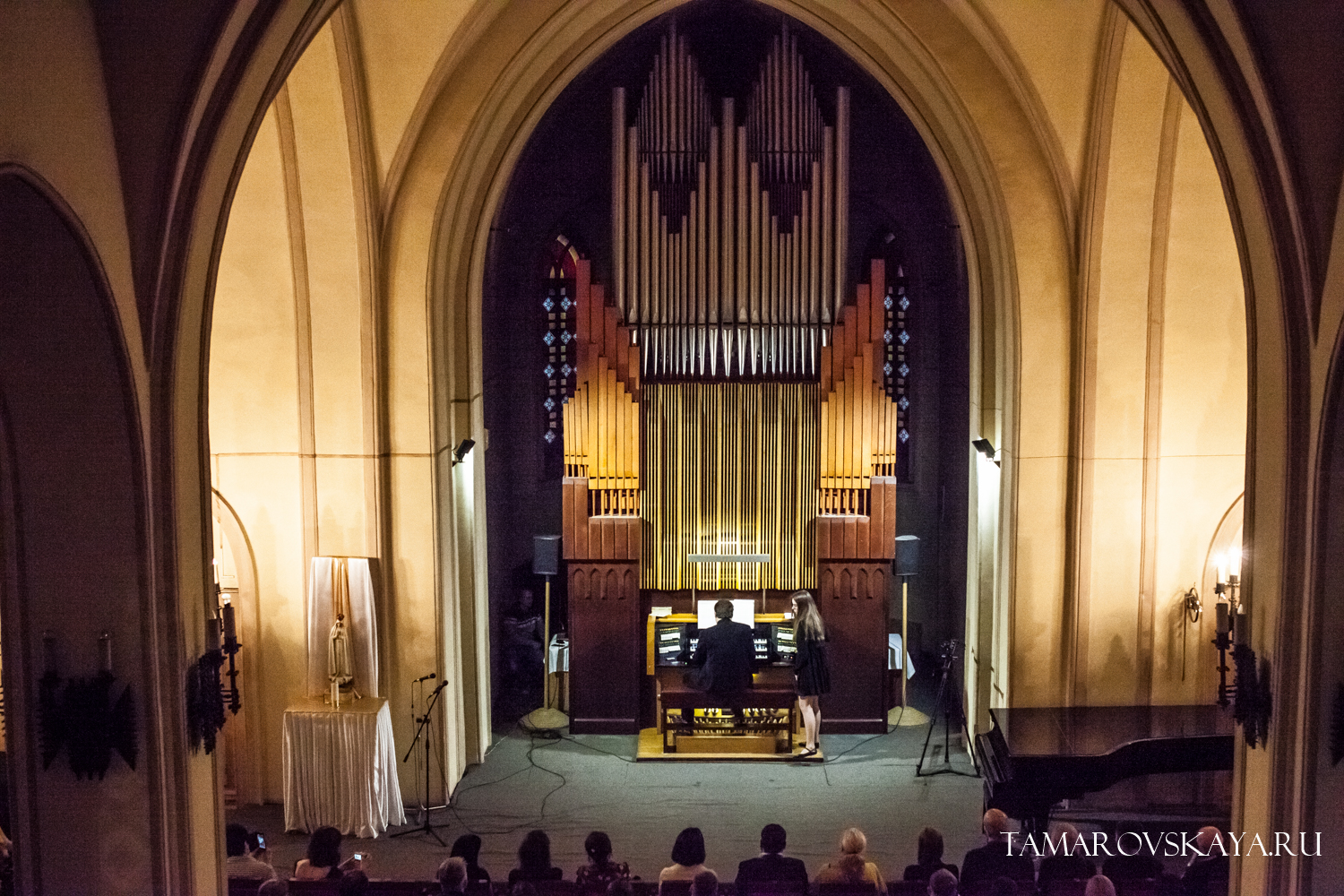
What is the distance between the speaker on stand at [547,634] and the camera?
14.9 m

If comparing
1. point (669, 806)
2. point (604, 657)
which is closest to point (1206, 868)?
point (669, 806)

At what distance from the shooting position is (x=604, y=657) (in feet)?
48.7

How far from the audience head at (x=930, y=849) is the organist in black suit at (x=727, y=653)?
15.9 feet

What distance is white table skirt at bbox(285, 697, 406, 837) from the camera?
11.8 metres

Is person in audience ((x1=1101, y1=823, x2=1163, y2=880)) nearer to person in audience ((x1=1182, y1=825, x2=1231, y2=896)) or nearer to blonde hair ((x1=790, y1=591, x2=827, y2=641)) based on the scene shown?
person in audience ((x1=1182, y1=825, x2=1231, y2=896))

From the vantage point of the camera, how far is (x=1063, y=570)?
12.4 meters

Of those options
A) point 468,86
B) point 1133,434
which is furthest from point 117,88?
point 1133,434

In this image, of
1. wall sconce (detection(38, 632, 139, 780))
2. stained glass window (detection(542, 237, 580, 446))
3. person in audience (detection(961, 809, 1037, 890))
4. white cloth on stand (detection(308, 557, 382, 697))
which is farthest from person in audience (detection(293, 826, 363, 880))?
stained glass window (detection(542, 237, 580, 446))

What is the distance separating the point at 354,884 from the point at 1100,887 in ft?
13.2

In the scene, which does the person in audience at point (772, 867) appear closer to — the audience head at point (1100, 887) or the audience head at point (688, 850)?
the audience head at point (688, 850)

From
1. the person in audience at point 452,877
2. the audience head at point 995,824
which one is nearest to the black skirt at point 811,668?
the audience head at point 995,824

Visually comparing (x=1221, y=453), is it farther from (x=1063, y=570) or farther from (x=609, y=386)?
(x=609, y=386)

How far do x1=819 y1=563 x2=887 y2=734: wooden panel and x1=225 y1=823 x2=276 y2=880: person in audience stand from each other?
7.09 metres

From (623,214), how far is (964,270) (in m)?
4.16
